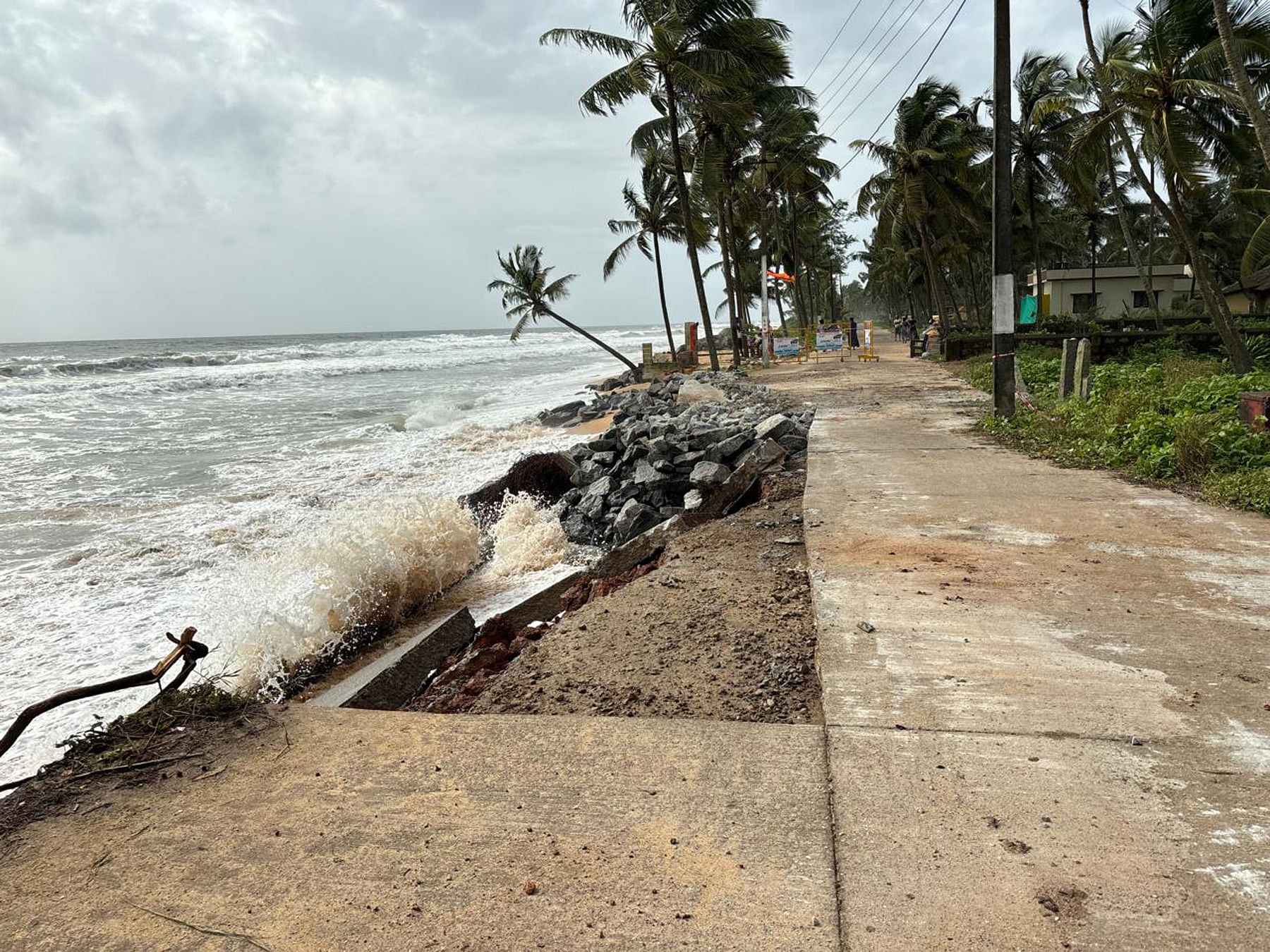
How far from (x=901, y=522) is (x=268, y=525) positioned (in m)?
7.90

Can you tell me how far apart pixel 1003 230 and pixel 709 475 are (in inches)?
198

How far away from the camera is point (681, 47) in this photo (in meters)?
20.3

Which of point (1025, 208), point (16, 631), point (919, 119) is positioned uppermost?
point (919, 119)

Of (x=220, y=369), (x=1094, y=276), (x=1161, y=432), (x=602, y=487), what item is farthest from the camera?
(x=220, y=369)

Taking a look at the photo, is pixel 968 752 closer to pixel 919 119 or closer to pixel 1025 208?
pixel 919 119

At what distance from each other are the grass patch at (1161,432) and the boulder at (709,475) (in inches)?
Result: 119

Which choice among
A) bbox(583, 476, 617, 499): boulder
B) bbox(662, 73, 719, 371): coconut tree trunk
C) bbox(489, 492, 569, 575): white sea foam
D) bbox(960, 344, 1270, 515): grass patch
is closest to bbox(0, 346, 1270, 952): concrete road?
bbox(960, 344, 1270, 515): grass patch

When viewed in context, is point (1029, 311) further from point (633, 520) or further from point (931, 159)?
point (633, 520)

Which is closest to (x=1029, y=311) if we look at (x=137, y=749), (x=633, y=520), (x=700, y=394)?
(x=700, y=394)

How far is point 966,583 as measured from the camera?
4188 millimetres

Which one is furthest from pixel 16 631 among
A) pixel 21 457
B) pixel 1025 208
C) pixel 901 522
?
pixel 1025 208

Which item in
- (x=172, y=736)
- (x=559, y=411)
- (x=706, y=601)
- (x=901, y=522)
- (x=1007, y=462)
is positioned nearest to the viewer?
(x=172, y=736)

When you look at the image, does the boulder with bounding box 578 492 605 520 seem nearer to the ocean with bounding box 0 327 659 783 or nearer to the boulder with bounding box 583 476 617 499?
the boulder with bounding box 583 476 617 499

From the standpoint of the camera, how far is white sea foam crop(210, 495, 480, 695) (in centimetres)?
495
